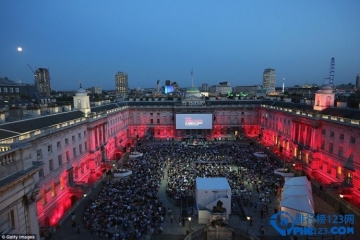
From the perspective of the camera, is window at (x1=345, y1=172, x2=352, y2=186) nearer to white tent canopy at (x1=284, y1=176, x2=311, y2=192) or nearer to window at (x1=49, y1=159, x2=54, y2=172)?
white tent canopy at (x1=284, y1=176, x2=311, y2=192)

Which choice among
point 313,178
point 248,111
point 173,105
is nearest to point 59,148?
point 313,178

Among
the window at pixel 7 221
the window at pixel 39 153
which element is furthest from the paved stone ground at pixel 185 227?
the window at pixel 7 221

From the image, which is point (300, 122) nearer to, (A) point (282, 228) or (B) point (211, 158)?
(B) point (211, 158)

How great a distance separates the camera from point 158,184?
126 ft

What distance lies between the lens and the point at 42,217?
2780 centimetres

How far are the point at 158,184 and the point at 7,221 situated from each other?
24.4 metres

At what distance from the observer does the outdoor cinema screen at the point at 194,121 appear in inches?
2906

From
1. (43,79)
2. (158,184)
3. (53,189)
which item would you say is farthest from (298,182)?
(43,79)

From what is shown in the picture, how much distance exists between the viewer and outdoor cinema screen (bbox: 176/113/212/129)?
242 feet

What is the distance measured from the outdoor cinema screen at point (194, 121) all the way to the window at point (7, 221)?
59.1m

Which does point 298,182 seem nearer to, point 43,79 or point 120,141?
point 120,141

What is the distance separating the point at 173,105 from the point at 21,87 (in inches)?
2057

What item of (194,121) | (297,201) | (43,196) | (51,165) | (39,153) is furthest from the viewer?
(194,121)

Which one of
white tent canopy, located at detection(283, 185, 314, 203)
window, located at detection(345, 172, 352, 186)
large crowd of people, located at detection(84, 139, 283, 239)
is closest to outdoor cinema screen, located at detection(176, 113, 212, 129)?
large crowd of people, located at detection(84, 139, 283, 239)
